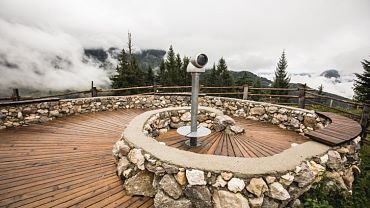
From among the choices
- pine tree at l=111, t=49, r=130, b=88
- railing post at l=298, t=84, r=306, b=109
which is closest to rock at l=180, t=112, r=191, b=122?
railing post at l=298, t=84, r=306, b=109

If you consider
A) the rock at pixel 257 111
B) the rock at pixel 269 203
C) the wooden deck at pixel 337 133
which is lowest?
the rock at pixel 269 203

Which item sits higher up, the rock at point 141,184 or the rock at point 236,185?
the rock at point 236,185

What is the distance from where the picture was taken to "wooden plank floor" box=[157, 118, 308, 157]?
355 cm

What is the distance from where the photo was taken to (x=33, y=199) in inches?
87.9

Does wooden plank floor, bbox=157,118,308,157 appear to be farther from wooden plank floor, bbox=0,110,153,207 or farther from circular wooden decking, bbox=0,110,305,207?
wooden plank floor, bbox=0,110,153,207

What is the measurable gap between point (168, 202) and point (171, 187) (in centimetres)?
18

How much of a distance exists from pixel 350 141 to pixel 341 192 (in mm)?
942

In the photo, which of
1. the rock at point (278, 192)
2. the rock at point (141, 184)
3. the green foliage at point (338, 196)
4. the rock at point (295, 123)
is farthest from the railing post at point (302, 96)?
the rock at point (141, 184)

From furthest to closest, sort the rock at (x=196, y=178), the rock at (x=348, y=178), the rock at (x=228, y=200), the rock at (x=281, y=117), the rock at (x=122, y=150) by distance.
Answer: the rock at (x=281, y=117)
the rock at (x=348, y=178)
the rock at (x=122, y=150)
the rock at (x=196, y=178)
the rock at (x=228, y=200)

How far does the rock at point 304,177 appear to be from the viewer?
2.22 metres

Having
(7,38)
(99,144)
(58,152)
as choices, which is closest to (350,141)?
(99,144)

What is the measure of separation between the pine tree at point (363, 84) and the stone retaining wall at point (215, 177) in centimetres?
2137

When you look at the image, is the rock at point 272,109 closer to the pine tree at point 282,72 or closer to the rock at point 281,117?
the rock at point 281,117

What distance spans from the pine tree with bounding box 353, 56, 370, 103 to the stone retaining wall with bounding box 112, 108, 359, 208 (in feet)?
70.1
